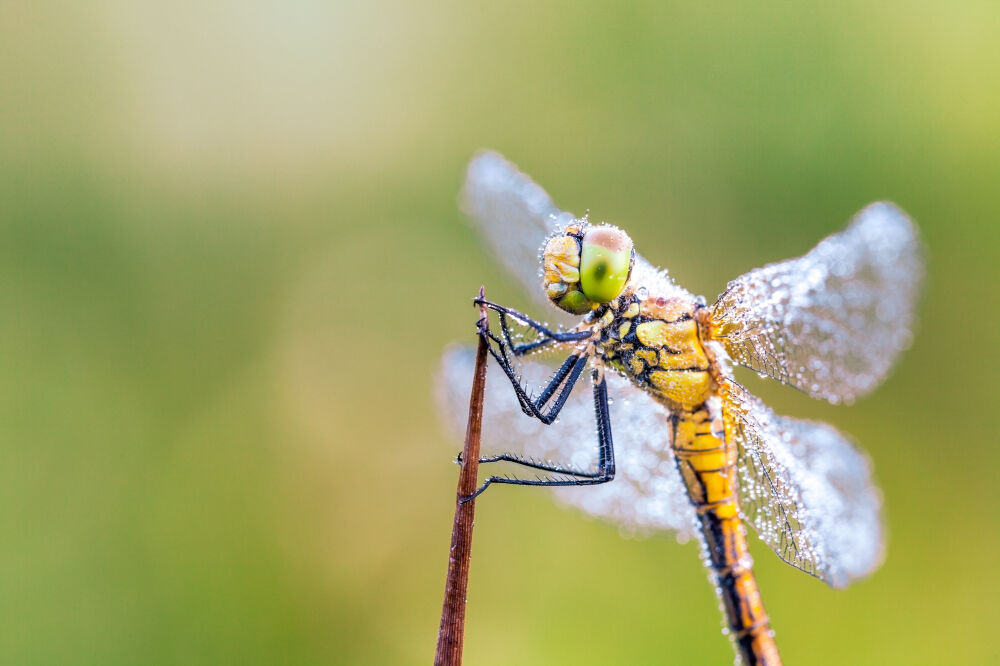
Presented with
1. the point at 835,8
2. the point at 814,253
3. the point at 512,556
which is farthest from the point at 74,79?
the point at 835,8

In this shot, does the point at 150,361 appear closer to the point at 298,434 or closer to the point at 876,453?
the point at 298,434

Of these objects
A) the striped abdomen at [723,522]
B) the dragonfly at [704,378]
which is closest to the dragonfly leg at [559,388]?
the dragonfly at [704,378]

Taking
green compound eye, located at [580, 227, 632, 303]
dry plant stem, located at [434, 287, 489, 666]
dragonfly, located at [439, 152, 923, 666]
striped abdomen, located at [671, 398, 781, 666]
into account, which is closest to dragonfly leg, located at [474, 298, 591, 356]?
dragonfly, located at [439, 152, 923, 666]

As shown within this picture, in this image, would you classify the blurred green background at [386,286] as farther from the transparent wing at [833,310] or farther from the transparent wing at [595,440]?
the transparent wing at [833,310]

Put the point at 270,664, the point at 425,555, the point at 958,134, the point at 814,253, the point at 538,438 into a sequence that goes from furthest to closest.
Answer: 1. the point at 958,134
2. the point at 425,555
3. the point at 270,664
4. the point at 538,438
5. the point at 814,253

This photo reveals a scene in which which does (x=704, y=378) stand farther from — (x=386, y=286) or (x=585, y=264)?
(x=386, y=286)

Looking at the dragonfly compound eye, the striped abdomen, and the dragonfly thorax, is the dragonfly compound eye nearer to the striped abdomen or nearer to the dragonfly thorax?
the dragonfly thorax
